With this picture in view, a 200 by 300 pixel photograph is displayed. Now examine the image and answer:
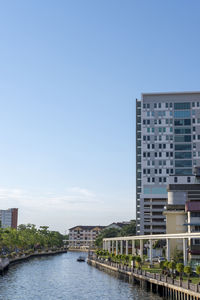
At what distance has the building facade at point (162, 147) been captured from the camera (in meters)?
176

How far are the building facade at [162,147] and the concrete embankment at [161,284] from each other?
83557mm

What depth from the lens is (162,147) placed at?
180000 mm

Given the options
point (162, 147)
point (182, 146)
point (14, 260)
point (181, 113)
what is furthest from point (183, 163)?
point (14, 260)

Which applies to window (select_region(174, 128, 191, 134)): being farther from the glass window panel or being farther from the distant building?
the distant building

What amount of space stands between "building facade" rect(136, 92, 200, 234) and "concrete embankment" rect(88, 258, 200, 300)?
83.6 m

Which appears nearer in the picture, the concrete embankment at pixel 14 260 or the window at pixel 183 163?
the concrete embankment at pixel 14 260

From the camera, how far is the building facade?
17625cm

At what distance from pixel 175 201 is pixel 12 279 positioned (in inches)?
2140

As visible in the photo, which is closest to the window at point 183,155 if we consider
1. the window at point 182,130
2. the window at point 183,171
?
the window at point 183,171

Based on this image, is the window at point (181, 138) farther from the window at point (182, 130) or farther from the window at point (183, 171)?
the window at point (183, 171)

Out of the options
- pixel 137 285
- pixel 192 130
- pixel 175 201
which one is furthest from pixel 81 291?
pixel 192 130

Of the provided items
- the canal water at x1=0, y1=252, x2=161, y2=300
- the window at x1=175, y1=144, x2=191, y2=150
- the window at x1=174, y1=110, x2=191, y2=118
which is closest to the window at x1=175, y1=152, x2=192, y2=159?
the window at x1=175, y1=144, x2=191, y2=150

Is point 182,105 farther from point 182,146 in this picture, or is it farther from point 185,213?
point 185,213

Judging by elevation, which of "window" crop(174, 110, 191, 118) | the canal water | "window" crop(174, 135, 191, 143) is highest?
"window" crop(174, 110, 191, 118)
